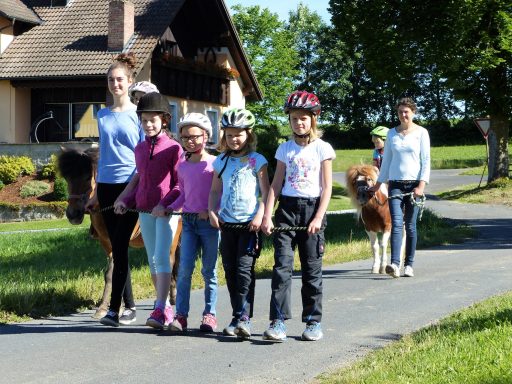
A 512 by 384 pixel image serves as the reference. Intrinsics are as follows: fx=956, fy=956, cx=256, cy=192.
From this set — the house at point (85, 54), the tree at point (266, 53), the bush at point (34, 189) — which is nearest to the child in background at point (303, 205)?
the bush at point (34, 189)

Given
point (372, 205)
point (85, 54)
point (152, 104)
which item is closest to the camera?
point (152, 104)

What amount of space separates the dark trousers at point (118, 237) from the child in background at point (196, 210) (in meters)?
0.58

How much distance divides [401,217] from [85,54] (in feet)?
93.9

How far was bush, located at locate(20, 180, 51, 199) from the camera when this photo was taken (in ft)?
115

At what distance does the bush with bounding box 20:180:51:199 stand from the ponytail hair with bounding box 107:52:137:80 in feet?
88.1

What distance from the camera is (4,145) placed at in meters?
37.2

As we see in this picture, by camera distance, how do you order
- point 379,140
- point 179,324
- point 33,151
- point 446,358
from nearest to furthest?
point 446,358
point 179,324
point 379,140
point 33,151

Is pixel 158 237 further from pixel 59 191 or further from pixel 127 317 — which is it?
pixel 59 191

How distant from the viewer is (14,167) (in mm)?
36000

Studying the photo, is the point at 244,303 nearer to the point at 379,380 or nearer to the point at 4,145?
the point at 379,380

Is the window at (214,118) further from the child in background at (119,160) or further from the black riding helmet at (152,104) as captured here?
the black riding helmet at (152,104)

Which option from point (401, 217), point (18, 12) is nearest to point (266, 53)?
Answer: point (18, 12)

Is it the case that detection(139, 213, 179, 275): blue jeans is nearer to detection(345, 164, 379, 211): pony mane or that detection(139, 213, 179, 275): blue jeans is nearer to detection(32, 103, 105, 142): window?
detection(345, 164, 379, 211): pony mane

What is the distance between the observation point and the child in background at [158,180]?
8258 mm
